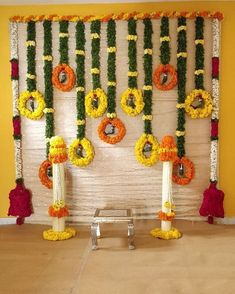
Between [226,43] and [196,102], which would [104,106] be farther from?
[226,43]

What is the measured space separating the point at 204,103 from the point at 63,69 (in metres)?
1.57

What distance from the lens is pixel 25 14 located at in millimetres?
4016

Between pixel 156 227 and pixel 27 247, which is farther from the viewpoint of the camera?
pixel 156 227

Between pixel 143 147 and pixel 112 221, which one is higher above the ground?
pixel 143 147

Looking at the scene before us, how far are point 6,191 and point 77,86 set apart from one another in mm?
1431

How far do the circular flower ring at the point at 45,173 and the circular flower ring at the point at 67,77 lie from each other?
2.72 ft

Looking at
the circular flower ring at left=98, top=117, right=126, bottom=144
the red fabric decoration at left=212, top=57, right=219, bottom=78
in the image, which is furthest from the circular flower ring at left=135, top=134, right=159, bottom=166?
the red fabric decoration at left=212, top=57, right=219, bottom=78

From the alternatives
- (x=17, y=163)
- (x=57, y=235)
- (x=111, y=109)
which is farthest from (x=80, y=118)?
(x=57, y=235)

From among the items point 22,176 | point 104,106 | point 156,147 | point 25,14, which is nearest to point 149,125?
point 156,147

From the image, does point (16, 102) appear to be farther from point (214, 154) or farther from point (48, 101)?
point (214, 154)

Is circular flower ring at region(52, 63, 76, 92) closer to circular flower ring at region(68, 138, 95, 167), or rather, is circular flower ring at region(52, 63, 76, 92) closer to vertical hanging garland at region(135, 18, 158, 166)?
circular flower ring at region(68, 138, 95, 167)

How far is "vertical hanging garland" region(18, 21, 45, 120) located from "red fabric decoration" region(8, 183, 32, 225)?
0.81 metres

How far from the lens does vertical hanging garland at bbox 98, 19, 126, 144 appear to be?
13.0 feet

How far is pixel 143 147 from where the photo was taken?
4.03m
